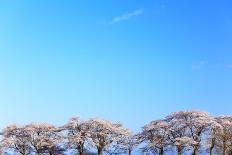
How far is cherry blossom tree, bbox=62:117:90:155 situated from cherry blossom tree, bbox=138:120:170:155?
998cm

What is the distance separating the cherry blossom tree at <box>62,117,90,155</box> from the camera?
81.8 metres

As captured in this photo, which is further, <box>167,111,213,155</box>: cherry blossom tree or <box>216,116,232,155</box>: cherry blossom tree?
<box>216,116,232,155</box>: cherry blossom tree

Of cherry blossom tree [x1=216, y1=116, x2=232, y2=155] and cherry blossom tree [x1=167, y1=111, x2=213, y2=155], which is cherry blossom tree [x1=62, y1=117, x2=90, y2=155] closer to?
cherry blossom tree [x1=167, y1=111, x2=213, y2=155]

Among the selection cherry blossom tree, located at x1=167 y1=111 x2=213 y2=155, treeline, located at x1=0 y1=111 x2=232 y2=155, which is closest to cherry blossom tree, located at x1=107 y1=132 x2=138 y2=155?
treeline, located at x1=0 y1=111 x2=232 y2=155

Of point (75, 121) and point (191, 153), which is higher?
point (75, 121)

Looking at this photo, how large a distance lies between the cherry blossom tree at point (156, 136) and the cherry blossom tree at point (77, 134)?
9.98 metres

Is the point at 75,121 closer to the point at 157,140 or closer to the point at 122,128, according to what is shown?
A: the point at 122,128

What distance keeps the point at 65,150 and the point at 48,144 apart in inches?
145

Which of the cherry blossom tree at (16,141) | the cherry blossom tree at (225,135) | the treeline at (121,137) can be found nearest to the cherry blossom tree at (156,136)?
the treeline at (121,137)

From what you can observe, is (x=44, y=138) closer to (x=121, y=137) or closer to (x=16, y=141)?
(x=16, y=141)

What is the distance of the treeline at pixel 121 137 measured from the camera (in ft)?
259

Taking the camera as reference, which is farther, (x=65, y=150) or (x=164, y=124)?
(x=65, y=150)

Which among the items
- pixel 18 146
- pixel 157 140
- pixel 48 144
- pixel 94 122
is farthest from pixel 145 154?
pixel 18 146

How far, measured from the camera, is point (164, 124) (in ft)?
262
